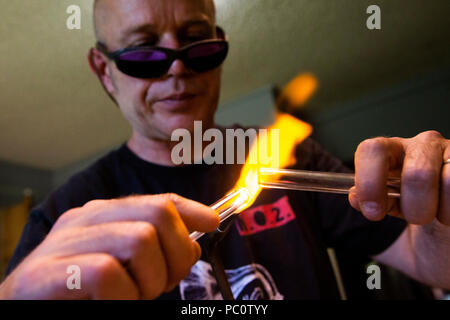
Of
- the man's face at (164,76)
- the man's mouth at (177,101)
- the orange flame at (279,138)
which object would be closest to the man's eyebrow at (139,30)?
the man's face at (164,76)

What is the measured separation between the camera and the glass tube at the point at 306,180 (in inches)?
8.3

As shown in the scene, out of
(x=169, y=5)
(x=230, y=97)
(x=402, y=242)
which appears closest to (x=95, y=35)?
(x=169, y=5)

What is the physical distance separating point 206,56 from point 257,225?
1.07ft

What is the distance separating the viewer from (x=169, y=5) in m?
0.37

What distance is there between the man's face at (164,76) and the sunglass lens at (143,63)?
0.01 m

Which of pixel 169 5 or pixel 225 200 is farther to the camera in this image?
pixel 169 5

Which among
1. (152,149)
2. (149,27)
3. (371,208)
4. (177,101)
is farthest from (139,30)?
(371,208)

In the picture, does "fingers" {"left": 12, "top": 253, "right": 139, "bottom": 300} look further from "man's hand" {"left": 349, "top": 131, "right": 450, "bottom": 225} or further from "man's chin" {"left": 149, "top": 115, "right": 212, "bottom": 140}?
"man's chin" {"left": 149, "top": 115, "right": 212, "bottom": 140}

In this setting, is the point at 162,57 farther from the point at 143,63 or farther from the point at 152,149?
the point at 152,149

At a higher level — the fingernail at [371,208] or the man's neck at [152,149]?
the man's neck at [152,149]

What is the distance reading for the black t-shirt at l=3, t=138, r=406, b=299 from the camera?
1.50ft

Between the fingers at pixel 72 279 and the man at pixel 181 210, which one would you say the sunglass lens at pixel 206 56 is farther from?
the fingers at pixel 72 279
